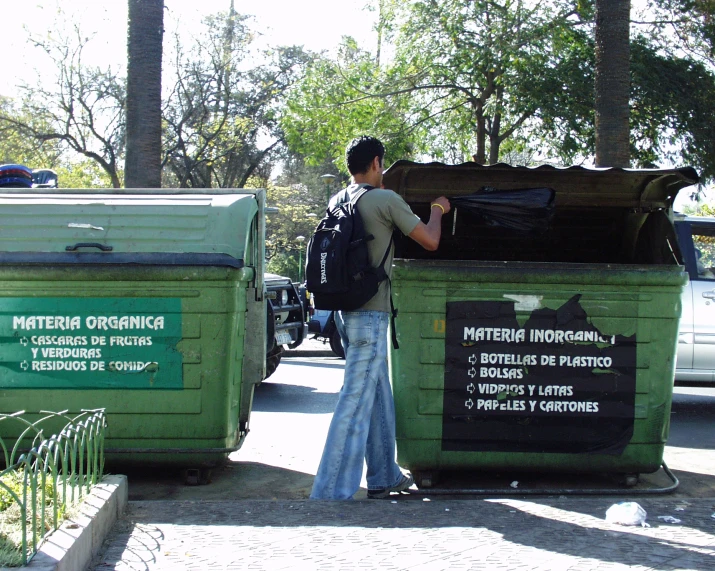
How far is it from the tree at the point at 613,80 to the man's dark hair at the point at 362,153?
5.44 m

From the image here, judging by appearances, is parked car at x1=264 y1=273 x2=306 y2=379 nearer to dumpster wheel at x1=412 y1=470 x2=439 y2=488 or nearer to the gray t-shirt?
dumpster wheel at x1=412 y1=470 x2=439 y2=488

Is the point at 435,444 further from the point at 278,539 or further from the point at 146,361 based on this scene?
the point at 146,361

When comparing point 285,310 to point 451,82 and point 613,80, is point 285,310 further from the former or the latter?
point 451,82

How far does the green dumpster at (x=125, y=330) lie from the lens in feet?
15.9

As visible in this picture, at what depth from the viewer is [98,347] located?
488cm

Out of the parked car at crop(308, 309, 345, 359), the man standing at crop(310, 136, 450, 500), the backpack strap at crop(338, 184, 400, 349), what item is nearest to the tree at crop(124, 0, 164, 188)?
the parked car at crop(308, 309, 345, 359)

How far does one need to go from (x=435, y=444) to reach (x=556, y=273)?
1.19 metres

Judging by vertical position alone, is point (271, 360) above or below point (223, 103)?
below

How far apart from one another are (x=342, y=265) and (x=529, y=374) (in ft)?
4.29

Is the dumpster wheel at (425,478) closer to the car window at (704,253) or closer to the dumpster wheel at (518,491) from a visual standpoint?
the dumpster wheel at (518,491)

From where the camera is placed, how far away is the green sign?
4.87 meters

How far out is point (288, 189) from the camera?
41.3 m

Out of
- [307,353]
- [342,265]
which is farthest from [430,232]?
[307,353]

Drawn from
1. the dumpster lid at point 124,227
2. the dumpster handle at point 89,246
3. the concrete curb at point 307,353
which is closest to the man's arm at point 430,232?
the dumpster lid at point 124,227
